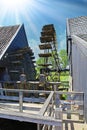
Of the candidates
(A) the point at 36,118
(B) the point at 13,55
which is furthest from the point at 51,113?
(B) the point at 13,55

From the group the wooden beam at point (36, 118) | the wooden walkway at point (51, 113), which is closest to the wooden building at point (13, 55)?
the wooden walkway at point (51, 113)

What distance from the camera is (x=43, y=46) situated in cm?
1739

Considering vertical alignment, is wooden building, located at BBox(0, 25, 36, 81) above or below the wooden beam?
above

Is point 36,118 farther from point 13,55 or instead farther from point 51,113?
point 13,55

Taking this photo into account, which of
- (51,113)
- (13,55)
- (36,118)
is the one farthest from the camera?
(13,55)

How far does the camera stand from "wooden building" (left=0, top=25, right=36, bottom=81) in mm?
13312

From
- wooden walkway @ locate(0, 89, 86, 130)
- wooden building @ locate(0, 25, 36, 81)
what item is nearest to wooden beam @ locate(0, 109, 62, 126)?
wooden walkway @ locate(0, 89, 86, 130)

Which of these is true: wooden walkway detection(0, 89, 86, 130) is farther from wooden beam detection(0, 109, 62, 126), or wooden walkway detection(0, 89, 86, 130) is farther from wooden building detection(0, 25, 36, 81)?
wooden building detection(0, 25, 36, 81)

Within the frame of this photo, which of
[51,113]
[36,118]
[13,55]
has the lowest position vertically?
[51,113]

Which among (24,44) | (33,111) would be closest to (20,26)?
(24,44)

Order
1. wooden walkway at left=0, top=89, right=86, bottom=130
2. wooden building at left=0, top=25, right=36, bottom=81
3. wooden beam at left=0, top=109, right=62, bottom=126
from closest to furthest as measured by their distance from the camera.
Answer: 1. wooden beam at left=0, top=109, right=62, bottom=126
2. wooden walkway at left=0, top=89, right=86, bottom=130
3. wooden building at left=0, top=25, right=36, bottom=81

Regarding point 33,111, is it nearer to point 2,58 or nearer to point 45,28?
point 2,58

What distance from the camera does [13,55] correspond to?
46.8ft

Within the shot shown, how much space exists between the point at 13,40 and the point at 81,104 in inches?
350
